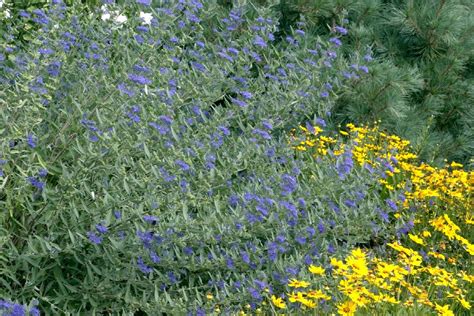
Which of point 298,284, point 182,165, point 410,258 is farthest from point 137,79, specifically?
point 410,258

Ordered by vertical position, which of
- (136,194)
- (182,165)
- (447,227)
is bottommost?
(447,227)

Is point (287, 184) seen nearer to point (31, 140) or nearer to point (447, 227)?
point (31, 140)

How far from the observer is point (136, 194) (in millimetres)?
3230

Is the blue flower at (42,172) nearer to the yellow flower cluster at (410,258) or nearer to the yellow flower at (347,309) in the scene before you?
the yellow flower cluster at (410,258)

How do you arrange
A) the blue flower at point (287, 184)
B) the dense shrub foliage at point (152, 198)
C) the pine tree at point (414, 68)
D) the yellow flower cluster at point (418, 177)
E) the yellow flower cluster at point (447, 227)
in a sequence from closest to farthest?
the dense shrub foliage at point (152, 198), the blue flower at point (287, 184), the yellow flower cluster at point (447, 227), the yellow flower cluster at point (418, 177), the pine tree at point (414, 68)

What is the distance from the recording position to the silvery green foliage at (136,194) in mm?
3174

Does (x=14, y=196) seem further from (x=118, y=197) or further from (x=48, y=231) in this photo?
(x=118, y=197)

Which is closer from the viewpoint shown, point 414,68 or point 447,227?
point 447,227

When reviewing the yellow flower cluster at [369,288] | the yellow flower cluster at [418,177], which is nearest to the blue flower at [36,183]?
the yellow flower cluster at [369,288]

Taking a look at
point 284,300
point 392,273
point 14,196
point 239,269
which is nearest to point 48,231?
point 14,196

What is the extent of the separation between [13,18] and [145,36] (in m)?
1.28

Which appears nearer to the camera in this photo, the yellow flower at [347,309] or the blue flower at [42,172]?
the blue flower at [42,172]

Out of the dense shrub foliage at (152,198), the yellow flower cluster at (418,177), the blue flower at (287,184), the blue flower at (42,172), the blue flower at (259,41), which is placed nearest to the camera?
the blue flower at (42,172)

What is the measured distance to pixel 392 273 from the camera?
359 centimetres
